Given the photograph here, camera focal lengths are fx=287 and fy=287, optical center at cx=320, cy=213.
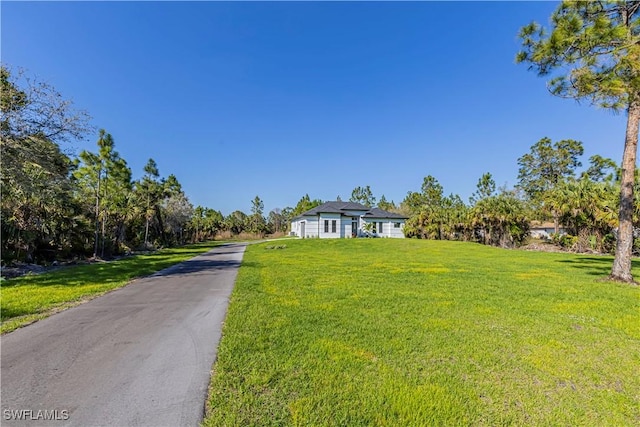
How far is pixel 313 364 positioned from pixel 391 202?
59.9 m

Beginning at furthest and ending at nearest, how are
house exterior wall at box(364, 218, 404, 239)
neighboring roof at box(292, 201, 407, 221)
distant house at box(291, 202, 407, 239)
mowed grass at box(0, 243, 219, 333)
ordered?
house exterior wall at box(364, 218, 404, 239) < neighboring roof at box(292, 201, 407, 221) < distant house at box(291, 202, 407, 239) < mowed grass at box(0, 243, 219, 333)

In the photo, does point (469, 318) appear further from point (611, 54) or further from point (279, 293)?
point (611, 54)

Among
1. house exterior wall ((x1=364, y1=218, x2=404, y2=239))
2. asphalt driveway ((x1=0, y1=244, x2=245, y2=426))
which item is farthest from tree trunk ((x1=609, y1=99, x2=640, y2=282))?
house exterior wall ((x1=364, y1=218, x2=404, y2=239))

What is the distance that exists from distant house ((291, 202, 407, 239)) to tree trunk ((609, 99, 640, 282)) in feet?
76.1

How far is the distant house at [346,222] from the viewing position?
3080 cm

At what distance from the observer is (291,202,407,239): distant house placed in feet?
101

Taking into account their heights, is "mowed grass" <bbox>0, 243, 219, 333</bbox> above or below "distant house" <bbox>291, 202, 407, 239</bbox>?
below

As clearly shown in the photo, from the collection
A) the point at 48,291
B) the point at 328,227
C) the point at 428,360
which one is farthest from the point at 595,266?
the point at 328,227

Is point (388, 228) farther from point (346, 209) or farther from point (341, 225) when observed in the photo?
point (341, 225)

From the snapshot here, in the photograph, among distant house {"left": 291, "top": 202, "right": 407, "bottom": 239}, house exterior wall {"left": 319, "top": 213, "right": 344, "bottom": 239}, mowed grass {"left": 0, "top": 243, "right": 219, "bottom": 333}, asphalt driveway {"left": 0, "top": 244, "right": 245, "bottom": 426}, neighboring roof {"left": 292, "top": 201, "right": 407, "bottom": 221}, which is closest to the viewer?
asphalt driveway {"left": 0, "top": 244, "right": 245, "bottom": 426}

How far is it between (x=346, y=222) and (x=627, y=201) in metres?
24.5

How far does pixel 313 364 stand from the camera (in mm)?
3299

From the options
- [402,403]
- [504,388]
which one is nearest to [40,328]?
[402,403]

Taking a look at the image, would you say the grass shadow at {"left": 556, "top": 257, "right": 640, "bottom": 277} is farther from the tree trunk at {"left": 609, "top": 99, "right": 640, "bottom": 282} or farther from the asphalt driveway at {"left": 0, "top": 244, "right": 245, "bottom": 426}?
the asphalt driveway at {"left": 0, "top": 244, "right": 245, "bottom": 426}
